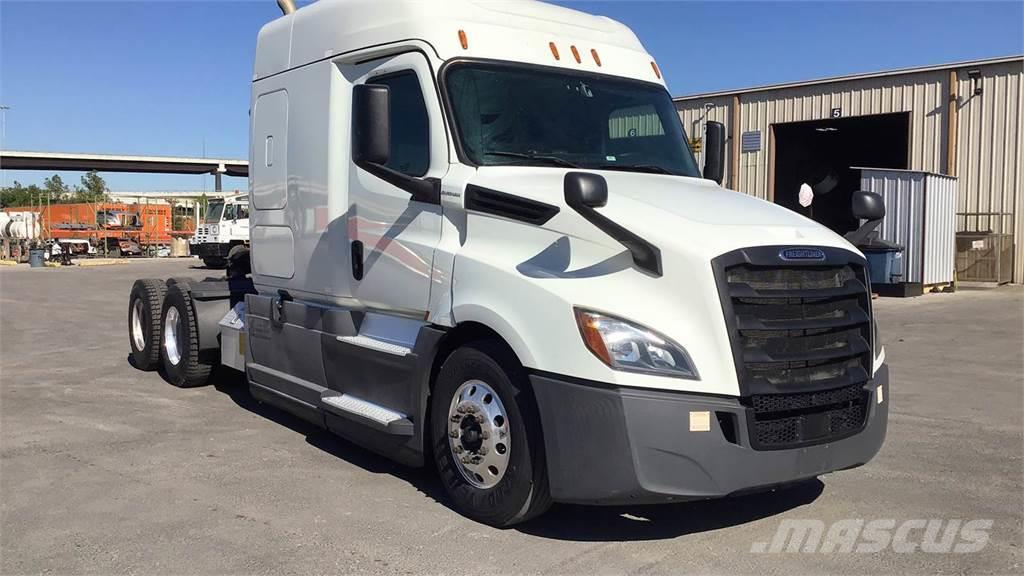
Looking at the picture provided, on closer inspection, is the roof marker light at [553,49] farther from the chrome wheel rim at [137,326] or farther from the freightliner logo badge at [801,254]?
the chrome wheel rim at [137,326]

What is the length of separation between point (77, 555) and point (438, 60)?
3.23m

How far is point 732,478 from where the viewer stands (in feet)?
13.3

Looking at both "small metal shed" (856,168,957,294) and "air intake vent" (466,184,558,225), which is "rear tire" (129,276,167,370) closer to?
"air intake vent" (466,184,558,225)

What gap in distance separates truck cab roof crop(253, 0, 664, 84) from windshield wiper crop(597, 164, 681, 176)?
0.77 m

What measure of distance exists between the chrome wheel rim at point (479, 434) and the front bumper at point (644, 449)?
0.41 metres

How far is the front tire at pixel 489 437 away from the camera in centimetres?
439

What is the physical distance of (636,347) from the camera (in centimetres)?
406

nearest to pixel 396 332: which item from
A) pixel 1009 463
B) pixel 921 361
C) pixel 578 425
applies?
pixel 578 425

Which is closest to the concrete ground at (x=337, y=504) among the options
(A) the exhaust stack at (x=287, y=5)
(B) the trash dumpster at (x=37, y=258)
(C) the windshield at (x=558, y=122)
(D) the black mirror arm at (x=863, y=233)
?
(D) the black mirror arm at (x=863, y=233)

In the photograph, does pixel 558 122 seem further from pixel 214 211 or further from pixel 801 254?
pixel 214 211

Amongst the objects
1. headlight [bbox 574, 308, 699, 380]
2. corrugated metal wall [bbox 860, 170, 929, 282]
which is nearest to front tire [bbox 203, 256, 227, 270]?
headlight [bbox 574, 308, 699, 380]

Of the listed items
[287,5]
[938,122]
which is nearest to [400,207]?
[287,5]

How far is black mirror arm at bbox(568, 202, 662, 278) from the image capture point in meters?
4.18

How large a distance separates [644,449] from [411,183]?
2.12m
